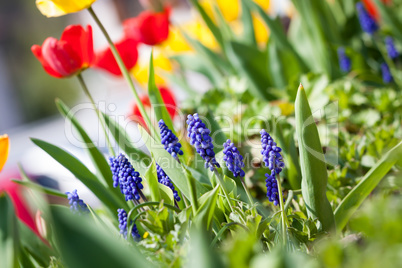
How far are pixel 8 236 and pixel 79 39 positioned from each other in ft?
1.24

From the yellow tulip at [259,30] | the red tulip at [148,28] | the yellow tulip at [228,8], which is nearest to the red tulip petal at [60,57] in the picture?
the red tulip at [148,28]

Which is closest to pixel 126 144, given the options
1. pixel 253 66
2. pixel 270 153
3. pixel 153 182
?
pixel 153 182

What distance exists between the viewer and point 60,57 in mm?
704

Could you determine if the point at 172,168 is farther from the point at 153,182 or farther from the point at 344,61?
the point at 344,61

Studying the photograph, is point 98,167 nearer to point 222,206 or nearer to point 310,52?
point 222,206

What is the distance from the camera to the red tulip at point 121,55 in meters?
0.94

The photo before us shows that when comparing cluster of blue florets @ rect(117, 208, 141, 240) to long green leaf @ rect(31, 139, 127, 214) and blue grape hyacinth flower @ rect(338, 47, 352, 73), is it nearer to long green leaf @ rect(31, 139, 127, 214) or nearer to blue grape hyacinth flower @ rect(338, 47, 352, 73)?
long green leaf @ rect(31, 139, 127, 214)

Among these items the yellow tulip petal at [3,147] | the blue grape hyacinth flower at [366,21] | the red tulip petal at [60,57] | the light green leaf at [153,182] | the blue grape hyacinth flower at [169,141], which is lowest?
the blue grape hyacinth flower at [366,21]

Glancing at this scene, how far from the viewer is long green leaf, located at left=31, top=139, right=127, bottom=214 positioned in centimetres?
59

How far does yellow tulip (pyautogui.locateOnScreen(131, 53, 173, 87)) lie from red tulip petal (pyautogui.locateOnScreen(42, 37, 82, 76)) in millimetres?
541

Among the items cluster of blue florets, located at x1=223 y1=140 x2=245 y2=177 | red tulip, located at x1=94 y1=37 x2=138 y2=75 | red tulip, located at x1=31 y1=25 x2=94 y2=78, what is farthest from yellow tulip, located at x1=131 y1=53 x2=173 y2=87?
cluster of blue florets, located at x1=223 y1=140 x2=245 y2=177

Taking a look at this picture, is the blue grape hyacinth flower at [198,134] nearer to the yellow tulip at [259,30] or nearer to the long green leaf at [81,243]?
the long green leaf at [81,243]

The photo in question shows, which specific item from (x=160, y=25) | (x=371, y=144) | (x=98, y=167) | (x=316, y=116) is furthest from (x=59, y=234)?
(x=160, y=25)

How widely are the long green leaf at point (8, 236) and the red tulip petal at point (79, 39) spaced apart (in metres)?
0.35
